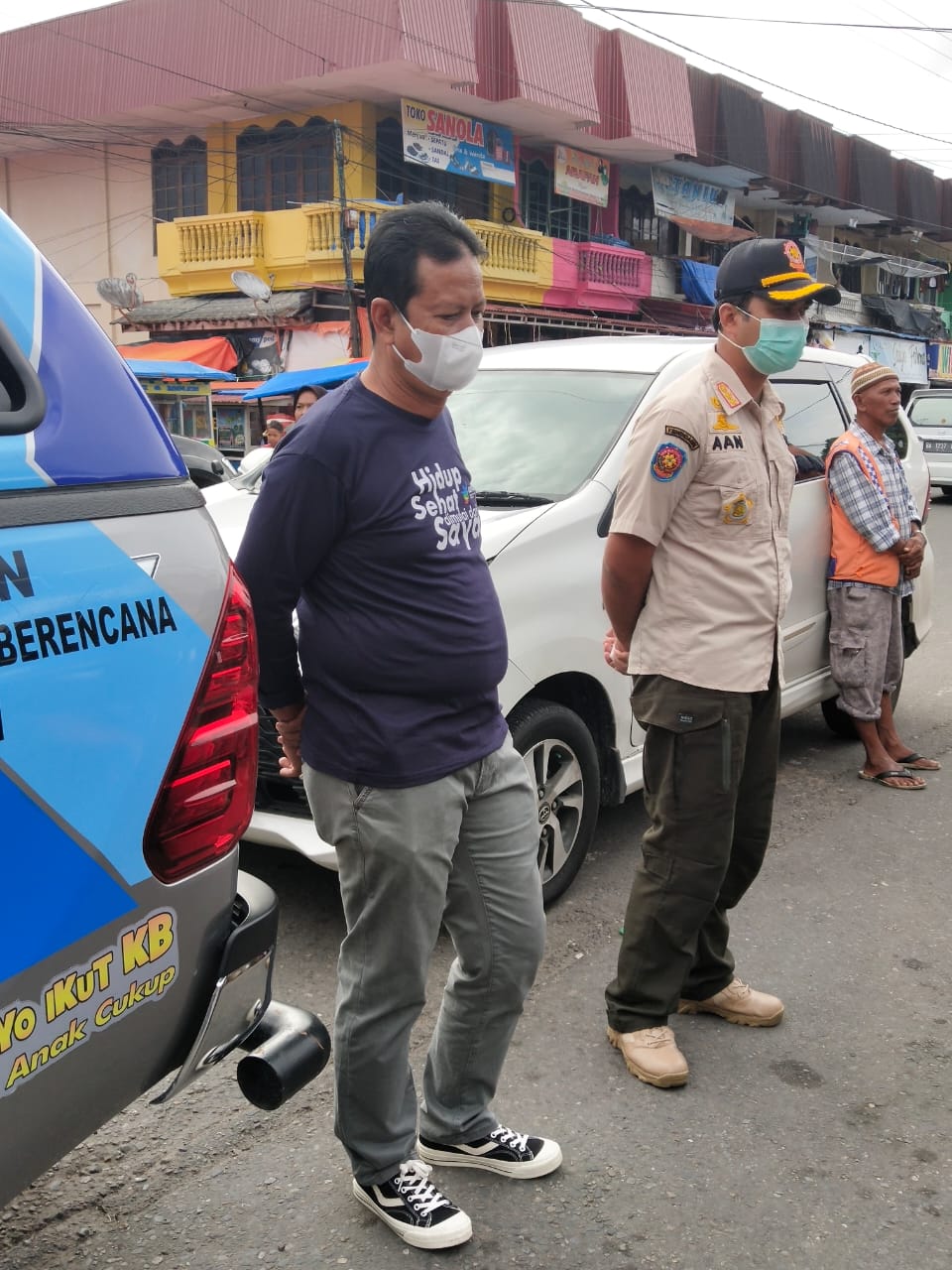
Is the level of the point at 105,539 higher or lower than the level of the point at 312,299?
lower

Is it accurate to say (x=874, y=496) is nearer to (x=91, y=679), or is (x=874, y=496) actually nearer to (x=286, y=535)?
(x=286, y=535)

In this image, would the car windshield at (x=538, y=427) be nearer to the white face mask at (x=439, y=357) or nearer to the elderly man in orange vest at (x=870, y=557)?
the elderly man in orange vest at (x=870, y=557)

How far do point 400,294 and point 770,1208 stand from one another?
6.61ft

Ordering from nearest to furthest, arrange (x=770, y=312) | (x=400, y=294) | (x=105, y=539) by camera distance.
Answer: (x=105, y=539), (x=400, y=294), (x=770, y=312)

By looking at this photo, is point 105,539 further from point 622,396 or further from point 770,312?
point 622,396

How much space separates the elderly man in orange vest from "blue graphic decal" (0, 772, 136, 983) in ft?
14.2

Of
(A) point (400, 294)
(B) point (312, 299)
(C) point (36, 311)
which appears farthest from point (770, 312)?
(B) point (312, 299)

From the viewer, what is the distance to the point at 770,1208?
254 cm

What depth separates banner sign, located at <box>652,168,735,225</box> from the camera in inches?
992

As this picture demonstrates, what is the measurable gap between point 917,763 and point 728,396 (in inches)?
130

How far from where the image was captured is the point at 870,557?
17.3ft

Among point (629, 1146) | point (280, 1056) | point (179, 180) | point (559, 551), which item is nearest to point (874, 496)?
point (559, 551)

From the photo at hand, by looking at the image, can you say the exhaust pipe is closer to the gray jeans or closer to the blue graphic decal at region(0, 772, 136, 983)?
the gray jeans

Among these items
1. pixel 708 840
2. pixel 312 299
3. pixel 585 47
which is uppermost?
pixel 585 47
